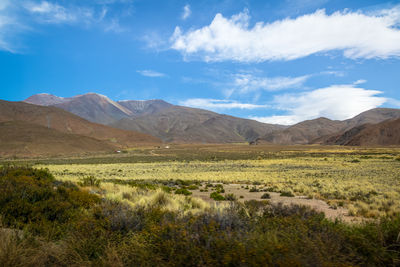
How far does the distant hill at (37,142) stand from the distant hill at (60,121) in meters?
31.4

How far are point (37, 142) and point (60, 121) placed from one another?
60.0m

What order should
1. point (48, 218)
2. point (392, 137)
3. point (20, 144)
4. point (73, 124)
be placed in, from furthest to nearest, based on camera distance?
point (73, 124) → point (392, 137) → point (20, 144) → point (48, 218)

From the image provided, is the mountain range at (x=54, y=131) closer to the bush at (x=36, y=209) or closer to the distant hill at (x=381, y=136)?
the bush at (x=36, y=209)

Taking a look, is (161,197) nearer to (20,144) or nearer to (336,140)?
(20,144)

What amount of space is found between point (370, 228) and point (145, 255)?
160 inches

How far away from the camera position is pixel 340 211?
1112cm

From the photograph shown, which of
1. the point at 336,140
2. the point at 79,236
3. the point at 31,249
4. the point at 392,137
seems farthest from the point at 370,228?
the point at 336,140

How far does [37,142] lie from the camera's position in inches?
3612

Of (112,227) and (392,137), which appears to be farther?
(392,137)

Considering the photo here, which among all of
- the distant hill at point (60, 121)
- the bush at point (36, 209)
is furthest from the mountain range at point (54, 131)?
the bush at point (36, 209)

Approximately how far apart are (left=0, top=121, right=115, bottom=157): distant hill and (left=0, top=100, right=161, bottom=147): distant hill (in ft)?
103

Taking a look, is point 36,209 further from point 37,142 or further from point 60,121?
point 60,121

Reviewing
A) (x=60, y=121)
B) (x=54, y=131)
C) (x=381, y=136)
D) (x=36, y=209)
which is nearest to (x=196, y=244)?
(x=36, y=209)

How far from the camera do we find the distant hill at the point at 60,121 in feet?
457
